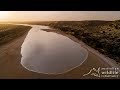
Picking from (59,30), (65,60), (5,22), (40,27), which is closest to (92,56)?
(65,60)

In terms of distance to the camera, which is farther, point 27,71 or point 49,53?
point 49,53

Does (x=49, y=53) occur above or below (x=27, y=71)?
above
